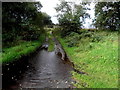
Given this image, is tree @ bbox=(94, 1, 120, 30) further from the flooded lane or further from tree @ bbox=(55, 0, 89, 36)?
the flooded lane

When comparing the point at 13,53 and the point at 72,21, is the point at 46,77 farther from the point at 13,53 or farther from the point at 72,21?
the point at 72,21

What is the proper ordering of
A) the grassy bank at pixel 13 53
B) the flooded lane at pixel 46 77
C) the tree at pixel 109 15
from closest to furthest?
the flooded lane at pixel 46 77
the grassy bank at pixel 13 53
the tree at pixel 109 15

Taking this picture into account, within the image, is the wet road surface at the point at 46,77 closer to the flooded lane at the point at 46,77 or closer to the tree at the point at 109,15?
the flooded lane at the point at 46,77

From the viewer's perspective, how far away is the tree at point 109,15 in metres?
29.8

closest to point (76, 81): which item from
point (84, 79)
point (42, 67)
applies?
point (84, 79)

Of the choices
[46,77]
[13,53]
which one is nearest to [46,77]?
[46,77]

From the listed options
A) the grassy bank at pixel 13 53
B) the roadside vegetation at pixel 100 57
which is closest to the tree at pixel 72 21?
the roadside vegetation at pixel 100 57

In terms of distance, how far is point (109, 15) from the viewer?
3017 cm

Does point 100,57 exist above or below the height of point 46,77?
above

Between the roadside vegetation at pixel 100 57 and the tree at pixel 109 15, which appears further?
the tree at pixel 109 15

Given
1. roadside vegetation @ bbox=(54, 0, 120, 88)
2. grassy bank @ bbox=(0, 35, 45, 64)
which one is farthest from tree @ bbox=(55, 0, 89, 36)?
grassy bank @ bbox=(0, 35, 45, 64)

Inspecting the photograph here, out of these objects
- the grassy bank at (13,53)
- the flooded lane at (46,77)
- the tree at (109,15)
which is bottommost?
the flooded lane at (46,77)

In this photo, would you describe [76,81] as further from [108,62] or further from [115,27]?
[115,27]

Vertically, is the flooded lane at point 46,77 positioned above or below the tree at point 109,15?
below
